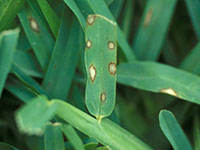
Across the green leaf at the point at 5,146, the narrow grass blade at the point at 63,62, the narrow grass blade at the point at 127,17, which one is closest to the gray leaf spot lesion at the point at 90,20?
the narrow grass blade at the point at 63,62

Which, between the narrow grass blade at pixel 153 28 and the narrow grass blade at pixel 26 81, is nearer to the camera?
the narrow grass blade at pixel 26 81

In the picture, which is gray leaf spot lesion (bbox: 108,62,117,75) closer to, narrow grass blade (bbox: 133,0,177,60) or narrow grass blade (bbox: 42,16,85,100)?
narrow grass blade (bbox: 42,16,85,100)

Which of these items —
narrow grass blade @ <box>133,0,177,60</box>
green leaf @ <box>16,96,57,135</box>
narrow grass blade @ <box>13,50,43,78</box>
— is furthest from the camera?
narrow grass blade @ <box>133,0,177,60</box>

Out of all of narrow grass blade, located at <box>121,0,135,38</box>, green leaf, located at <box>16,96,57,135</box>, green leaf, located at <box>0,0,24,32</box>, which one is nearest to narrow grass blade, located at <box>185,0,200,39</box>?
narrow grass blade, located at <box>121,0,135,38</box>

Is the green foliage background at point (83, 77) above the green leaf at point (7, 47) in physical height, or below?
below

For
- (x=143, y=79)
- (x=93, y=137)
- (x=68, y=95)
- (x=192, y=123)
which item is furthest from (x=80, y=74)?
(x=192, y=123)

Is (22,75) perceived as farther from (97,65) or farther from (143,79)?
(143,79)

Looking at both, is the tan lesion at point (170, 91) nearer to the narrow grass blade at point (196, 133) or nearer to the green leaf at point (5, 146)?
the narrow grass blade at point (196, 133)
